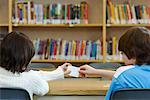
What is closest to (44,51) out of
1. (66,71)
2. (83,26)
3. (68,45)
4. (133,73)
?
(68,45)

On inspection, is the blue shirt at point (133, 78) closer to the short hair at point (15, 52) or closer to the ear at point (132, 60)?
the ear at point (132, 60)

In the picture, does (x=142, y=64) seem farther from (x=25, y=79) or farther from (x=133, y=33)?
(x=25, y=79)

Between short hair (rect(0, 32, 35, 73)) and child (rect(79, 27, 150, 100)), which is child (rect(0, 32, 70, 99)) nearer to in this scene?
short hair (rect(0, 32, 35, 73))

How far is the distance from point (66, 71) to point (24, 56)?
1.37 feet

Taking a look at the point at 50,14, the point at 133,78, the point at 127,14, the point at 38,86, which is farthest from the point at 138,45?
the point at 50,14

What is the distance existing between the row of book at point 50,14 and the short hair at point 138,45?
2.79 meters

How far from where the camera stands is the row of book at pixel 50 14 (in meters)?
4.58

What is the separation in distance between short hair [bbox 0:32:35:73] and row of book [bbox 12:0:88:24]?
2.72 m

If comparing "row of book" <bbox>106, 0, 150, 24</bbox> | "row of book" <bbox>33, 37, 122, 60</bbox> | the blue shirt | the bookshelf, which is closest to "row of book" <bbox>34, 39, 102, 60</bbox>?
"row of book" <bbox>33, 37, 122, 60</bbox>

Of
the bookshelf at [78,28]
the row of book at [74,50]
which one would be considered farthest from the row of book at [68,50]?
the bookshelf at [78,28]

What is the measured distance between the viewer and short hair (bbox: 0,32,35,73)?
6.09ft

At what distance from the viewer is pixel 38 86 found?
1.87 m

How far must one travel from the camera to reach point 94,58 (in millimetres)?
4586

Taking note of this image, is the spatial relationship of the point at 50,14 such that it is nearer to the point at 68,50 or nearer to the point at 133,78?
the point at 68,50
